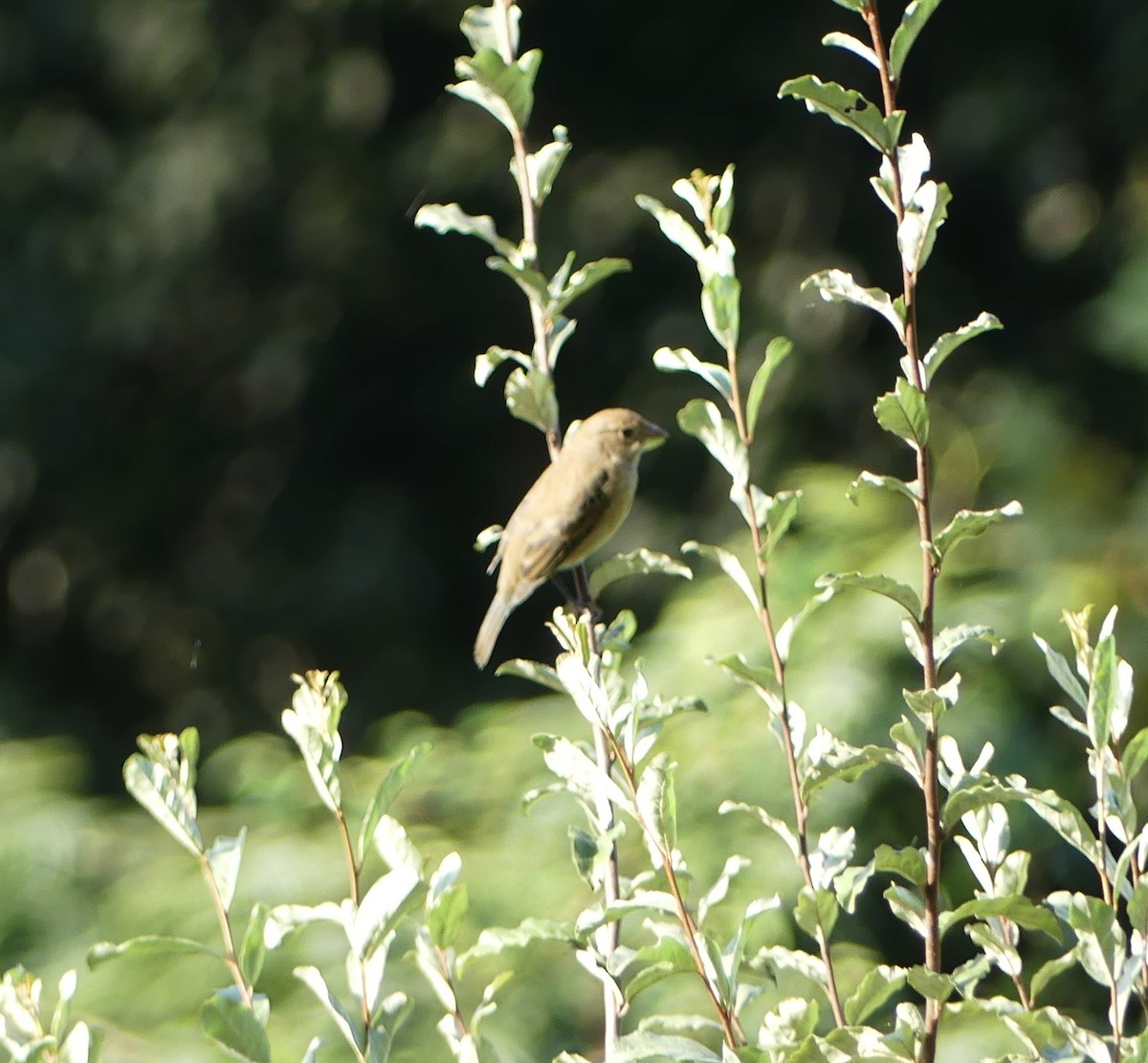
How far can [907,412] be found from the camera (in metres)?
1.14

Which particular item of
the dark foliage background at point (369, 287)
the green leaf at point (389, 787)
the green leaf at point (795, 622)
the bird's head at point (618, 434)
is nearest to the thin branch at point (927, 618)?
the green leaf at point (795, 622)

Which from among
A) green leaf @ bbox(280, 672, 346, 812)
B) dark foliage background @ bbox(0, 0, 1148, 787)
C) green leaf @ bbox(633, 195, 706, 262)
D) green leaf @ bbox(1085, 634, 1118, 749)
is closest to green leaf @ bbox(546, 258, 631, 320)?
green leaf @ bbox(633, 195, 706, 262)

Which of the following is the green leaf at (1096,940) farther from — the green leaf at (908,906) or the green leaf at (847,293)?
the green leaf at (847,293)

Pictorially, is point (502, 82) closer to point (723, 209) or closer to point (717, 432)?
point (723, 209)

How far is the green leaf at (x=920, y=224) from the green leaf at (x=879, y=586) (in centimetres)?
21

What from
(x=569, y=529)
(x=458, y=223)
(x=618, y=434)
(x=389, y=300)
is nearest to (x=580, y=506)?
(x=569, y=529)

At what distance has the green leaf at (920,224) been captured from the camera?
1.17 meters

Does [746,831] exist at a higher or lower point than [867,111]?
lower

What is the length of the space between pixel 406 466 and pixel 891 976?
19.4 feet

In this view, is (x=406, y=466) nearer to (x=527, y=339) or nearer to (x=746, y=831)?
(x=527, y=339)

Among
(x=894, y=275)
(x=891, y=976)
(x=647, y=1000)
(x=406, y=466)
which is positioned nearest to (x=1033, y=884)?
(x=647, y=1000)

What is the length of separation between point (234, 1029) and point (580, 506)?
103 inches

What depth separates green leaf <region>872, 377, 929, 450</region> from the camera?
113cm

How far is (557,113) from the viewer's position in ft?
22.2
